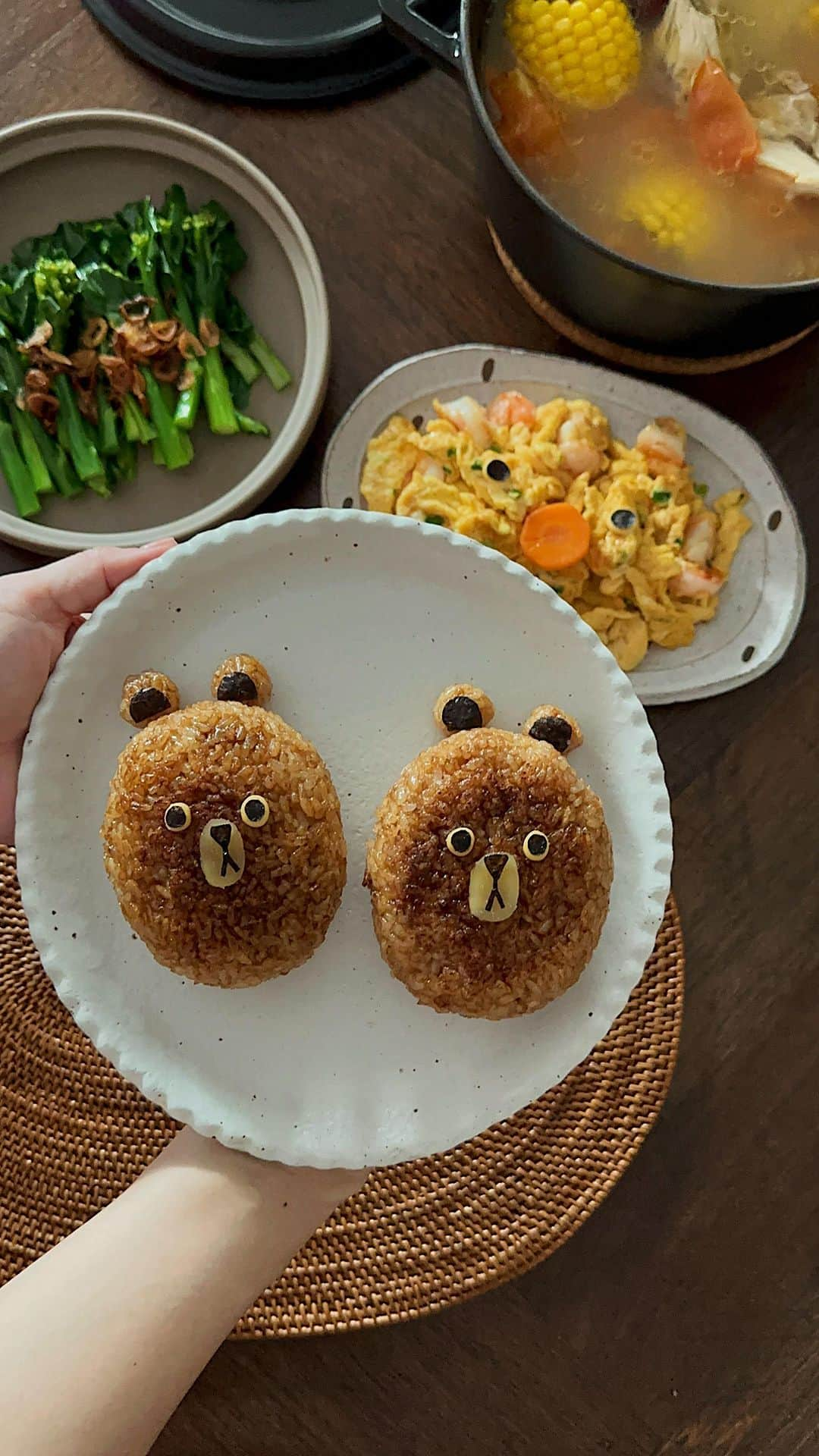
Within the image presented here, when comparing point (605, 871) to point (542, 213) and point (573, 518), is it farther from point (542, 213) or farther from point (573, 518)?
point (542, 213)

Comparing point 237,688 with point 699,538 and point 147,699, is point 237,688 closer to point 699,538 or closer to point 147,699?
point 147,699

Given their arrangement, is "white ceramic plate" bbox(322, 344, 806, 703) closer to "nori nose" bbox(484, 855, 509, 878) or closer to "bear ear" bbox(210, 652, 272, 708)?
"bear ear" bbox(210, 652, 272, 708)

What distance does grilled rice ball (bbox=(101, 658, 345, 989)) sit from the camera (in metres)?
1.23

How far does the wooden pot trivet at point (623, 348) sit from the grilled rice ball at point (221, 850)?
0.88 meters

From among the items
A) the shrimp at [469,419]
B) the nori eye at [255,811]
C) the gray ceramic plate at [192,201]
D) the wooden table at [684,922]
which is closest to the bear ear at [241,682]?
the nori eye at [255,811]

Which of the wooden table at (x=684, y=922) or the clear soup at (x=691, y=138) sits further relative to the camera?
the wooden table at (x=684, y=922)

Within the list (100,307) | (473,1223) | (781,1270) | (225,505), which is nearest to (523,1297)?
(473,1223)

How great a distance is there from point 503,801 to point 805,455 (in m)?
0.95

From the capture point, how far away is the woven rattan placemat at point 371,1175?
1538 mm

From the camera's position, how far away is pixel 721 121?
1.54 metres

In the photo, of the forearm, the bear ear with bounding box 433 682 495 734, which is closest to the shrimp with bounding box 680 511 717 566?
the bear ear with bounding box 433 682 495 734

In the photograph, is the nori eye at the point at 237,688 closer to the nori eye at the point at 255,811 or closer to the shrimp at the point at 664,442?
the nori eye at the point at 255,811

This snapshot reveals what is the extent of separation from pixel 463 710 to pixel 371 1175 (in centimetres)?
73

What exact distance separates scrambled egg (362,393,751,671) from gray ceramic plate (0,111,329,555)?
172 millimetres
